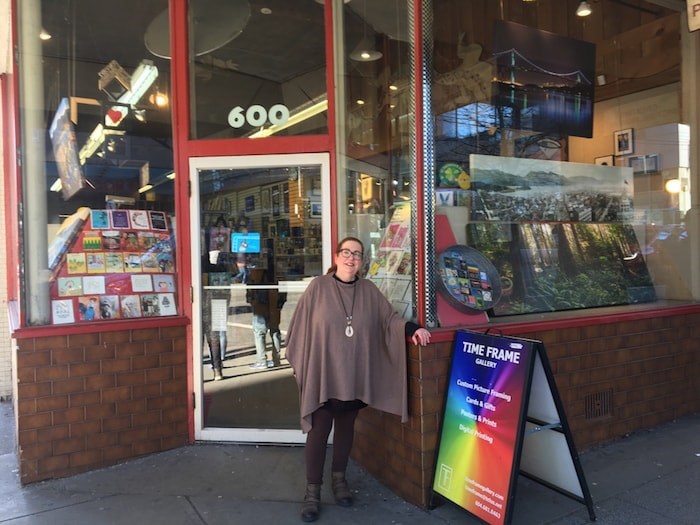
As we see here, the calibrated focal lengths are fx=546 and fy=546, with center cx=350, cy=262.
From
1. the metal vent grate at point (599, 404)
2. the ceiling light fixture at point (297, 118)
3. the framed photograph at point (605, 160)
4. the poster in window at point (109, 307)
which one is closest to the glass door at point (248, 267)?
the ceiling light fixture at point (297, 118)

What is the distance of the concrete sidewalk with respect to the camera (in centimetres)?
313

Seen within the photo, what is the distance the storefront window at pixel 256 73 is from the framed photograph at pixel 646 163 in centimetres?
321

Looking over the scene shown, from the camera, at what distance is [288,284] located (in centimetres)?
439

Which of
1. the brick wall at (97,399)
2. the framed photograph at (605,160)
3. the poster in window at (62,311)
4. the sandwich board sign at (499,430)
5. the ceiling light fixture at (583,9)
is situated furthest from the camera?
the ceiling light fixture at (583,9)

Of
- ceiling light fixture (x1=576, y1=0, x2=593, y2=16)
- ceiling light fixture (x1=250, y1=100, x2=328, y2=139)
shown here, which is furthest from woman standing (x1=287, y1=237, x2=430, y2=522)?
ceiling light fixture (x1=576, y1=0, x2=593, y2=16)

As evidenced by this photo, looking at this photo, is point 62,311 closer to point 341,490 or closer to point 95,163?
point 95,163

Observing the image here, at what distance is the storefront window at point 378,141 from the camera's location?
147 inches

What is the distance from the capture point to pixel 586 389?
4008 mm

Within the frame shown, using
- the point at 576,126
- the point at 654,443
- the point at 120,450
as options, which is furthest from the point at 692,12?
the point at 120,450

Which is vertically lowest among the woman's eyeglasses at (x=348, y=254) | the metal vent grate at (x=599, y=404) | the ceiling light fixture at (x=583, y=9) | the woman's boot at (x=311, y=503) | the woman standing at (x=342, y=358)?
the woman's boot at (x=311, y=503)

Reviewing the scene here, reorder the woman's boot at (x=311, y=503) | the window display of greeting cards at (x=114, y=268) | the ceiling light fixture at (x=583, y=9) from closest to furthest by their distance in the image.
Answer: the woman's boot at (x=311, y=503), the window display of greeting cards at (x=114, y=268), the ceiling light fixture at (x=583, y=9)

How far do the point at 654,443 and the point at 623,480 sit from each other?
2.63 feet

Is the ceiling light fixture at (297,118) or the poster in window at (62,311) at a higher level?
the ceiling light fixture at (297,118)

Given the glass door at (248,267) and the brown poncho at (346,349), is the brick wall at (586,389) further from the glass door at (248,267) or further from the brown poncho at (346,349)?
the glass door at (248,267)
